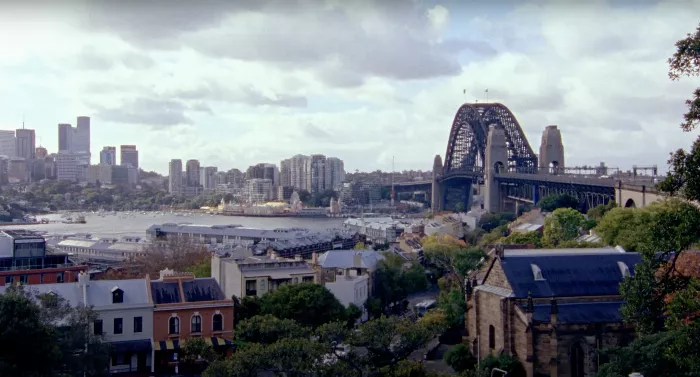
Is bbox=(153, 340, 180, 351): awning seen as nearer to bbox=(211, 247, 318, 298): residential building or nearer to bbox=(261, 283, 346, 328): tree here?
bbox=(261, 283, 346, 328): tree

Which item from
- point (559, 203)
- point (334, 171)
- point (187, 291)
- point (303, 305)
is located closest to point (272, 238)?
point (559, 203)

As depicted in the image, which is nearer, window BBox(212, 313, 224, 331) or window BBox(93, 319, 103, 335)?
window BBox(93, 319, 103, 335)

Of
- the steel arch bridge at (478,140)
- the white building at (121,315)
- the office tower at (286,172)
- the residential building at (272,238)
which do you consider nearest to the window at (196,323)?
the white building at (121,315)

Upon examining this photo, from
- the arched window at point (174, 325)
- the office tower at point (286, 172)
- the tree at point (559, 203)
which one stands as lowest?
the arched window at point (174, 325)

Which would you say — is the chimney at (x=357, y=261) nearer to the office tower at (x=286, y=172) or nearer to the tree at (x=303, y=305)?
the tree at (x=303, y=305)

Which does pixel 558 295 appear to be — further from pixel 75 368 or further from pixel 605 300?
pixel 75 368

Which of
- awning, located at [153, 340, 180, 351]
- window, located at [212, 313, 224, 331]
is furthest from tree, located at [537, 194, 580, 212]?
awning, located at [153, 340, 180, 351]
